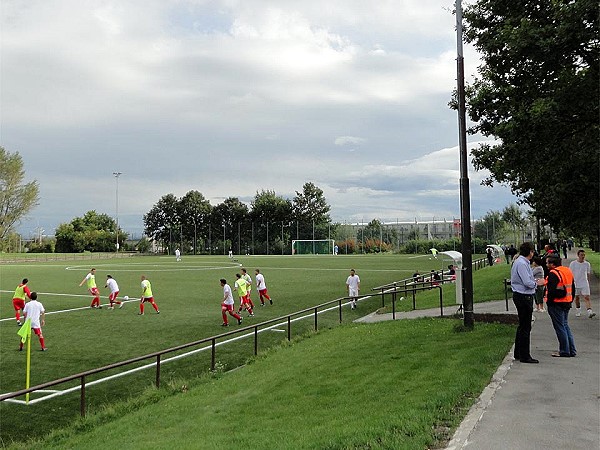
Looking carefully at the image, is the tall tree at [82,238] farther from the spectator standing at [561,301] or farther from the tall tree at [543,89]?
the spectator standing at [561,301]

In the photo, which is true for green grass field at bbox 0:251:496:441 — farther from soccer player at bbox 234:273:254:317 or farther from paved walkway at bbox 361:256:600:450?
paved walkway at bbox 361:256:600:450

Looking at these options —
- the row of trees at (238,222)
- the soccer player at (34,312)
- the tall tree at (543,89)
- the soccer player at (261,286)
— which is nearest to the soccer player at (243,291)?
the soccer player at (261,286)

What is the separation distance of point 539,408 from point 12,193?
329ft

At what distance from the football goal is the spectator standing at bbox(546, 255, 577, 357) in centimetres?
9609

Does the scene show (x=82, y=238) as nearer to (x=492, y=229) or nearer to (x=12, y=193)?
(x=12, y=193)

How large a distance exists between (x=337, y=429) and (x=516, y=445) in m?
1.82

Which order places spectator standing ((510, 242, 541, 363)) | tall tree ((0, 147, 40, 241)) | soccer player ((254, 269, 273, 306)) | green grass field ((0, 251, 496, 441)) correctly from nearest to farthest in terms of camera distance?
spectator standing ((510, 242, 541, 363))
green grass field ((0, 251, 496, 441))
soccer player ((254, 269, 273, 306))
tall tree ((0, 147, 40, 241))

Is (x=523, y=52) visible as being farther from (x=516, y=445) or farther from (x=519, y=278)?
→ (x=516, y=445)

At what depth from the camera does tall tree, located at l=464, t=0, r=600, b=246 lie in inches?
494

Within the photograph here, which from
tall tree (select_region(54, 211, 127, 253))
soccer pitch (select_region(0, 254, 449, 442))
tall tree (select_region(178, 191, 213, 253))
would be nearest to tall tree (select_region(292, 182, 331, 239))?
tall tree (select_region(178, 191, 213, 253))

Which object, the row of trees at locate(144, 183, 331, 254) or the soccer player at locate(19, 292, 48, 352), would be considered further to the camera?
the row of trees at locate(144, 183, 331, 254)

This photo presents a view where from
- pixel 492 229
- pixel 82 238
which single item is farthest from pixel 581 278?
pixel 82 238

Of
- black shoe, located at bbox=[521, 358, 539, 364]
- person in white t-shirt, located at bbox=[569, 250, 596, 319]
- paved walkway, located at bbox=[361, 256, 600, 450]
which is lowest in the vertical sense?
paved walkway, located at bbox=[361, 256, 600, 450]

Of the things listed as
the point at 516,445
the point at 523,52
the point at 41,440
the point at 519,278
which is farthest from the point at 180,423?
the point at 523,52
